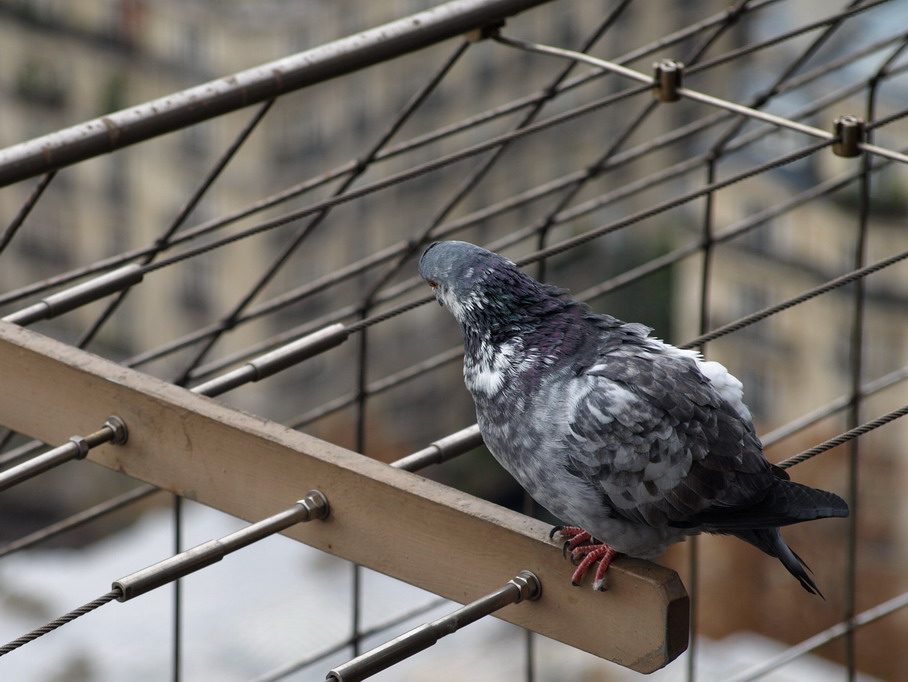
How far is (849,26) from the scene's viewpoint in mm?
31391

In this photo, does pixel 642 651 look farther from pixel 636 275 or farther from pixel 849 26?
pixel 849 26

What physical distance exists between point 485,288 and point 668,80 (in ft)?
5.42

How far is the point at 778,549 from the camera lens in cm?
285

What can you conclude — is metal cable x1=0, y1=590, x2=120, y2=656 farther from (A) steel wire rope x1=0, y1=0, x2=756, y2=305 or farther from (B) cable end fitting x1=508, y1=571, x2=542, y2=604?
(A) steel wire rope x1=0, y1=0, x2=756, y2=305

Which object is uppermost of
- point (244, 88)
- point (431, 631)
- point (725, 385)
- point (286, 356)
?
Result: point (244, 88)

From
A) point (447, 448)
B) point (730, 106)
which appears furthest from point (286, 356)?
point (730, 106)

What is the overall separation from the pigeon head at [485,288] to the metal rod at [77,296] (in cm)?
87

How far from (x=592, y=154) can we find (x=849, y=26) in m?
9.31

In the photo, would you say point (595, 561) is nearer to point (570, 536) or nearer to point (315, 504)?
point (570, 536)

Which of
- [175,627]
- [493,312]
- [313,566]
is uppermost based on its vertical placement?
[313,566]

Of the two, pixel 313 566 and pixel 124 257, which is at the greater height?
pixel 313 566

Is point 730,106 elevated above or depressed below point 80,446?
above

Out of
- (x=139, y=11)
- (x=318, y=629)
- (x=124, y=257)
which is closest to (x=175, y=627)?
(x=124, y=257)

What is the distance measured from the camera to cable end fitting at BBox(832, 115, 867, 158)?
3748 millimetres
